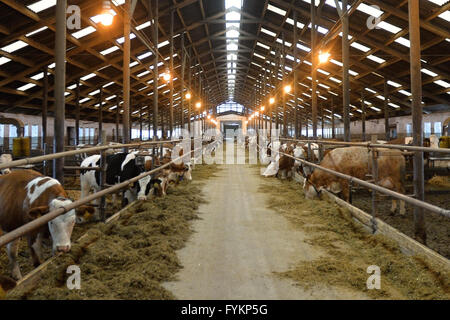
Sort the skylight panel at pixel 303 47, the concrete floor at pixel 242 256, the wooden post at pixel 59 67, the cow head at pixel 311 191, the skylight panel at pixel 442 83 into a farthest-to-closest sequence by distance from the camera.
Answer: the skylight panel at pixel 303 47
the skylight panel at pixel 442 83
the cow head at pixel 311 191
the wooden post at pixel 59 67
the concrete floor at pixel 242 256

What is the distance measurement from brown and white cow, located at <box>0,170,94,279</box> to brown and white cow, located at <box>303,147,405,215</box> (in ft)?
16.6

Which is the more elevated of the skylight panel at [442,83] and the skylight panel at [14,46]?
the skylight panel at [14,46]

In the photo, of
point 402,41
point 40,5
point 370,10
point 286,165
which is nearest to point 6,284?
point 286,165

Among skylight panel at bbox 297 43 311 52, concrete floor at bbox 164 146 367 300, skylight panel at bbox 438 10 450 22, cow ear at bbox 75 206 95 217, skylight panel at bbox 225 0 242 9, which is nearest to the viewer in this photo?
concrete floor at bbox 164 146 367 300

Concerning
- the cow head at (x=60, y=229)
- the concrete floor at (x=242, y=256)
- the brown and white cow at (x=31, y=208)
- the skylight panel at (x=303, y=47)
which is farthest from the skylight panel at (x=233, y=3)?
the cow head at (x=60, y=229)

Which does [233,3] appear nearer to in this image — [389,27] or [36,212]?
[389,27]

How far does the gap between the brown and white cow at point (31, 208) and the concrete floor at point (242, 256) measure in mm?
1225

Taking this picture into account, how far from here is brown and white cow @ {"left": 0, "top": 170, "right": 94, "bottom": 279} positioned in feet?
10.6

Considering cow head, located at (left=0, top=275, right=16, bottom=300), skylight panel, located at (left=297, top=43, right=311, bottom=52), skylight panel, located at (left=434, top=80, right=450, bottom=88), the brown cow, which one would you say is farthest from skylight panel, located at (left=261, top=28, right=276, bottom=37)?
cow head, located at (left=0, top=275, right=16, bottom=300)

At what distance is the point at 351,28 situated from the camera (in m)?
13.3

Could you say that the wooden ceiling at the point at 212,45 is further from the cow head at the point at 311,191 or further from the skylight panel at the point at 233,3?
the cow head at the point at 311,191

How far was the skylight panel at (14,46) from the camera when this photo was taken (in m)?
10.9

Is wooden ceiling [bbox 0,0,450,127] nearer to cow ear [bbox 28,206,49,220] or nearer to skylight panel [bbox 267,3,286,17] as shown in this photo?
skylight panel [bbox 267,3,286,17]

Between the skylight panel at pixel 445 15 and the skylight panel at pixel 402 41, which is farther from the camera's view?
the skylight panel at pixel 402 41
